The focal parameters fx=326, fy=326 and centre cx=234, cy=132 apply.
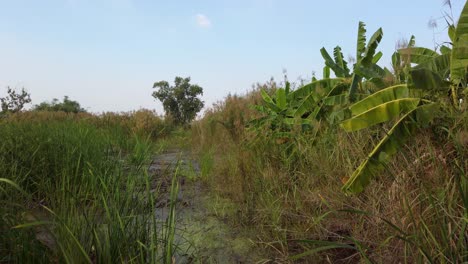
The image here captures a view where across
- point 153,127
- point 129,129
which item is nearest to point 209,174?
point 129,129

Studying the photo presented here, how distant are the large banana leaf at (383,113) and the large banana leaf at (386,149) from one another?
0.56 ft

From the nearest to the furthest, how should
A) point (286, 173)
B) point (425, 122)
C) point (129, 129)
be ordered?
point (425, 122)
point (286, 173)
point (129, 129)

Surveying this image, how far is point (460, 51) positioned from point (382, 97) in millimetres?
741

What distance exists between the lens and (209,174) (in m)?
4.78

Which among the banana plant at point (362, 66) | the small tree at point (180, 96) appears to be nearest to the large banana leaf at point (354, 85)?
the banana plant at point (362, 66)

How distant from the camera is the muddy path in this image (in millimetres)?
2553

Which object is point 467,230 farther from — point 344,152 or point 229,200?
point 229,200

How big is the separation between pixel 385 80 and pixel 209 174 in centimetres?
265

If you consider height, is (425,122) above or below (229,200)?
above

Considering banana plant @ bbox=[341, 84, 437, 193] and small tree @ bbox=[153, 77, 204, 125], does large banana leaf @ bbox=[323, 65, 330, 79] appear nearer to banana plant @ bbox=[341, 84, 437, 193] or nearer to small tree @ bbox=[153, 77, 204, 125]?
banana plant @ bbox=[341, 84, 437, 193]

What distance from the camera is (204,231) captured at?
3.10m

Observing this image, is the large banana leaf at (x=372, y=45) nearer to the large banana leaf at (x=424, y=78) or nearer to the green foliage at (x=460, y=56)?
the green foliage at (x=460, y=56)

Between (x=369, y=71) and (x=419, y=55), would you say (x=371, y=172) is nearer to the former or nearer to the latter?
(x=369, y=71)

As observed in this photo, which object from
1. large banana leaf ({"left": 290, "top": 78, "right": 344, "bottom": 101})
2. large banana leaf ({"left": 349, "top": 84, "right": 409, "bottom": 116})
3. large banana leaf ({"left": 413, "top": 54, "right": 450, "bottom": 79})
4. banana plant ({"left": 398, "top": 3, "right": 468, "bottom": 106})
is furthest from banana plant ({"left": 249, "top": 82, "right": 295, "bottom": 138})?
banana plant ({"left": 398, "top": 3, "right": 468, "bottom": 106})
